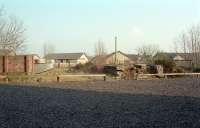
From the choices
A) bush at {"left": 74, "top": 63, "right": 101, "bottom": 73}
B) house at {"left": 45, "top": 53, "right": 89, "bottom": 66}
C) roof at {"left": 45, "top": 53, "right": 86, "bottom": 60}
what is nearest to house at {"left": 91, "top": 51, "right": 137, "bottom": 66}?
house at {"left": 45, "top": 53, "right": 89, "bottom": 66}

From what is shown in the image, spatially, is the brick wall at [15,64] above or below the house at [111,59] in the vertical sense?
below

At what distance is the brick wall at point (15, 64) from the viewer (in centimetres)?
4034

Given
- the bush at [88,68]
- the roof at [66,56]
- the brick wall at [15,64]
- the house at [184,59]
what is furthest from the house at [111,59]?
the brick wall at [15,64]

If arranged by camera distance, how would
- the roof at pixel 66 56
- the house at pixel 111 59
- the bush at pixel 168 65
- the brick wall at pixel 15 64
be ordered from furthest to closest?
the roof at pixel 66 56 → the house at pixel 111 59 → the bush at pixel 168 65 → the brick wall at pixel 15 64

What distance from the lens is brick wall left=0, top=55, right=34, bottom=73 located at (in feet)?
132

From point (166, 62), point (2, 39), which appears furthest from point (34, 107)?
point (2, 39)

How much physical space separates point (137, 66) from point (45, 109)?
104 feet

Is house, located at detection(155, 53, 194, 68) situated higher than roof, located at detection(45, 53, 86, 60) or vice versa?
roof, located at detection(45, 53, 86, 60)

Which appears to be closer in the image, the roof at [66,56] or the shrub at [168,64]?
the shrub at [168,64]

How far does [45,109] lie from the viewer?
14.1 m

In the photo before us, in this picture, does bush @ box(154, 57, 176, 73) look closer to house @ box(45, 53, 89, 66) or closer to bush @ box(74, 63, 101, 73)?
bush @ box(74, 63, 101, 73)

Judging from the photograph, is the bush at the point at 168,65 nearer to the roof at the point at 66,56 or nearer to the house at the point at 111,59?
the house at the point at 111,59

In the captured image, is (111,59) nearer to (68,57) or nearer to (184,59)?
(184,59)

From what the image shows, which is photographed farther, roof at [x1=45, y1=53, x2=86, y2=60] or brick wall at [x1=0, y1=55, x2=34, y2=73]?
roof at [x1=45, y1=53, x2=86, y2=60]
